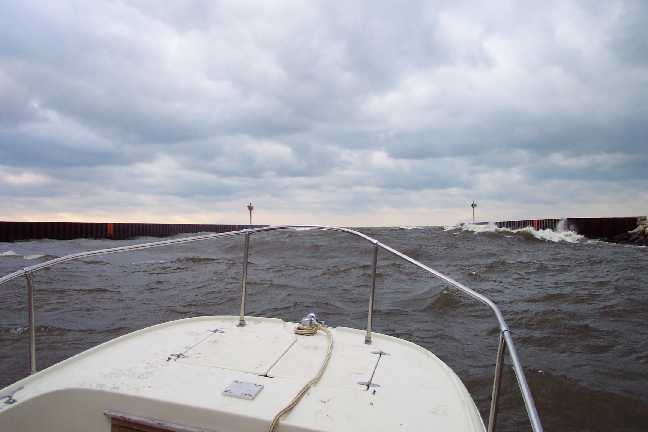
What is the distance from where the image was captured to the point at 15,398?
2168mm

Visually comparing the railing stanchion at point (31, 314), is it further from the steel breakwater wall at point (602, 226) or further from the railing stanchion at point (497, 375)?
the steel breakwater wall at point (602, 226)

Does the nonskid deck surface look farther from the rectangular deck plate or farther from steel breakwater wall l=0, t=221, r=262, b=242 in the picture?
steel breakwater wall l=0, t=221, r=262, b=242

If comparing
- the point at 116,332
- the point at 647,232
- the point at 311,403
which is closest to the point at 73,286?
the point at 116,332

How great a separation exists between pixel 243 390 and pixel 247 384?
0.26ft

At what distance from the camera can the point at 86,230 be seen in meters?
37.0

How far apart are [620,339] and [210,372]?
638 cm

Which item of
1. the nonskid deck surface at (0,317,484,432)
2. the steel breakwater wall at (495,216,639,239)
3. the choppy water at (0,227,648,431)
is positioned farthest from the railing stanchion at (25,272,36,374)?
the steel breakwater wall at (495,216,639,239)

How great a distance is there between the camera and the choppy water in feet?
15.9

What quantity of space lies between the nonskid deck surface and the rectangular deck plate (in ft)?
0.06

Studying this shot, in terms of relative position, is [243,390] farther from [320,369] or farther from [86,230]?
[86,230]

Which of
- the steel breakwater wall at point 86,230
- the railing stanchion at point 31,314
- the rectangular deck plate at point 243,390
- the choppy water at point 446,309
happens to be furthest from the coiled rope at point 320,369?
the steel breakwater wall at point 86,230

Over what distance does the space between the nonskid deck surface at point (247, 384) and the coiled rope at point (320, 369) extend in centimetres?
3

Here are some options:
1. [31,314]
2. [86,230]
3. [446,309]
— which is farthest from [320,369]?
[86,230]

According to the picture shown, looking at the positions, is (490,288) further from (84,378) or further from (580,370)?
(84,378)
